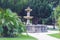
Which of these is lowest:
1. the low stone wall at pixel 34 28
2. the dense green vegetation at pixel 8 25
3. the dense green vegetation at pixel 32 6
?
the low stone wall at pixel 34 28

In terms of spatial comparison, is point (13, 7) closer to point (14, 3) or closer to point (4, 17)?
point (14, 3)

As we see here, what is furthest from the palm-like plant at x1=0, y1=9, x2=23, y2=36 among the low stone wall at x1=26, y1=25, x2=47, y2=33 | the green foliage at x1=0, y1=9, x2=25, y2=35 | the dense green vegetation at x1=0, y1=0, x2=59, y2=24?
the dense green vegetation at x1=0, y1=0, x2=59, y2=24

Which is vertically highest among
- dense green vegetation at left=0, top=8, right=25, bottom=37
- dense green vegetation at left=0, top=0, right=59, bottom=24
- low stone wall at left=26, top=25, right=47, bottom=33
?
dense green vegetation at left=0, top=0, right=59, bottom=24

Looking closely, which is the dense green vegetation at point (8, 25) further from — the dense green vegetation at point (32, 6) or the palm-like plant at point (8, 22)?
the dense green vegetation at point (32, 6)

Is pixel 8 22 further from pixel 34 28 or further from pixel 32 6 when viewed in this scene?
pixel 32 6

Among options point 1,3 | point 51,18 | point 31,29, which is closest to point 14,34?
point 31,29

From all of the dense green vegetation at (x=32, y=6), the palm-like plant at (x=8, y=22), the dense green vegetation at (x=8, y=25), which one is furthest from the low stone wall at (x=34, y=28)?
the dense green vegetation at (x=32, y=6)

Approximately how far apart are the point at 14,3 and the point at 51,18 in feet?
42.1

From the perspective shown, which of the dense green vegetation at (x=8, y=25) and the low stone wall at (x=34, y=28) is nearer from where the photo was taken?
the dense green vegetation at (x=8, y=25)

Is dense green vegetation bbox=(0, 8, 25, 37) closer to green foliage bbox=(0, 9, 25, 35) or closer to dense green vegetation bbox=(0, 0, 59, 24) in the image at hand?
green foliage bbox=(0, 9, 25, 35)

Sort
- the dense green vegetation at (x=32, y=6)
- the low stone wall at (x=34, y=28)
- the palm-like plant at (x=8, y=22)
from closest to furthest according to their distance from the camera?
1. the palm-like plant at (x=8, y=22)
2. the low stone wall at (x=34, y=28)
3. the dense green vegetation at (x=32, y=6)

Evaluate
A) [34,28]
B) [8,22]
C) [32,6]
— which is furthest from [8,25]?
[32,6]

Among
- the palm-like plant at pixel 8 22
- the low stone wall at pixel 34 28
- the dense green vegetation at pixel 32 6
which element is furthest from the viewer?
the dense green vegetation at pixel 32 6

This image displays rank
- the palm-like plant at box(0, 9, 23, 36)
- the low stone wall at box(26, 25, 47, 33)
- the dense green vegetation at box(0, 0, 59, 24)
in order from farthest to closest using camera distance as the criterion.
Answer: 1. the dense green vegetation at box(0, 0, 59, 24)
2. the low stone wall at box(26, 25, 47, 33)
3. the palm-like plant at box(0, 9, 23, 36)
